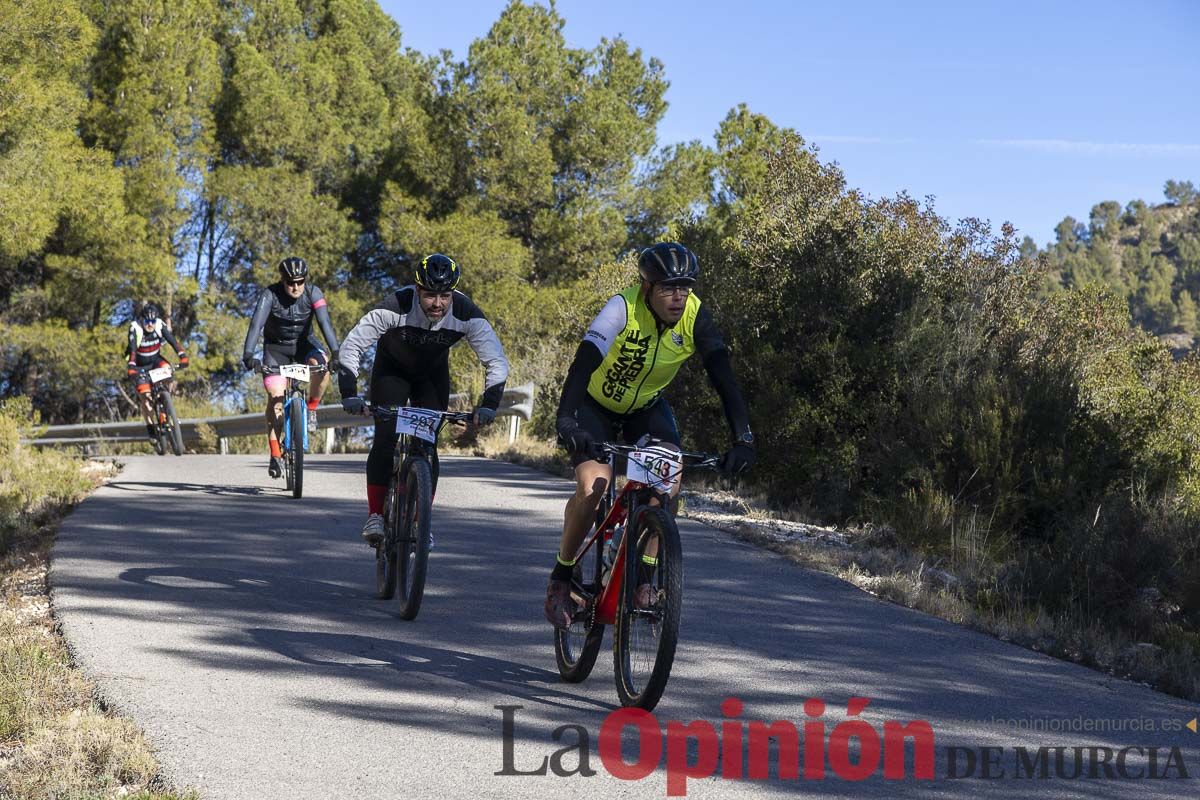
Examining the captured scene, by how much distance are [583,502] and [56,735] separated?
241cm

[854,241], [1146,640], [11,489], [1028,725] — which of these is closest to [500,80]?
[854,241]

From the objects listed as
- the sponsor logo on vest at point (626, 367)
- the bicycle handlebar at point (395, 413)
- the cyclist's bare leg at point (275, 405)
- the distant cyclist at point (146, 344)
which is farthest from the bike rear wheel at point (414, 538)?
the distant cyclist at point (146, 344)

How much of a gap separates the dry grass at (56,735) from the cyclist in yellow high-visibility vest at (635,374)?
2050 millimetres

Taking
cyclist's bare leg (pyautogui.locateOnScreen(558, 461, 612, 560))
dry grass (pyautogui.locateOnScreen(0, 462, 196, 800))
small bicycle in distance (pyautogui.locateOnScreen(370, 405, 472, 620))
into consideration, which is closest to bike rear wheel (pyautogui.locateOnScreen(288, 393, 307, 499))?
small bicycle in distance (pyautogui.locateOnScreen(370, 405, 472, 620))

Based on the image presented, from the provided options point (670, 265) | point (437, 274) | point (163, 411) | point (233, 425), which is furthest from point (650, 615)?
point (233, 425)

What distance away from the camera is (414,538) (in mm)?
7410

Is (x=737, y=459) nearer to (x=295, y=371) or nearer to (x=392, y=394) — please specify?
(x=392, y=394)

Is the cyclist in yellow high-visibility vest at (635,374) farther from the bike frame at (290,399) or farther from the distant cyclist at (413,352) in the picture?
the bike frame at (290,399)

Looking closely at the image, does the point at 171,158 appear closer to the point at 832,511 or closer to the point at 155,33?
the point at 155,33

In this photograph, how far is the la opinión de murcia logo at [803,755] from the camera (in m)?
4.94

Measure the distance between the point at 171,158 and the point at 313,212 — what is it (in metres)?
3.85

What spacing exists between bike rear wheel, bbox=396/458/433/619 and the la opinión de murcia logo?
5.76 ft

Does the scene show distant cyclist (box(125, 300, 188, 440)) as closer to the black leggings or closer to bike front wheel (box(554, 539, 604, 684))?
the black leggings

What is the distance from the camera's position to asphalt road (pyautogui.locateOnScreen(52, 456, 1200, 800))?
192 inches
